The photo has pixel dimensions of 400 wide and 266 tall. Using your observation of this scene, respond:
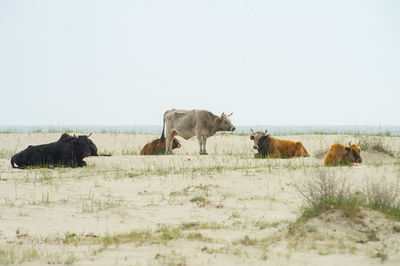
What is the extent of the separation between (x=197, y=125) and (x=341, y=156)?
19.7 ft

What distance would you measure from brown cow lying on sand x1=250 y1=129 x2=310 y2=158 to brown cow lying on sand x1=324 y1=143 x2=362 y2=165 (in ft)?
9.38

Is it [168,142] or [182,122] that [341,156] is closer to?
[182,122]

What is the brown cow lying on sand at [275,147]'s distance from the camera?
44.5 ft

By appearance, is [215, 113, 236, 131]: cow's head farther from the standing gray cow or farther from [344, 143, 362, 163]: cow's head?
[344, 143, 362, 163]: cow's head

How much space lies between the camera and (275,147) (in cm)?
1360

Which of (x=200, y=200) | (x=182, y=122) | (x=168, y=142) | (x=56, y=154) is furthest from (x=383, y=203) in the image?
(x=168, y=142)

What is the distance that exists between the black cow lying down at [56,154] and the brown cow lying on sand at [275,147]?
16.5 ft

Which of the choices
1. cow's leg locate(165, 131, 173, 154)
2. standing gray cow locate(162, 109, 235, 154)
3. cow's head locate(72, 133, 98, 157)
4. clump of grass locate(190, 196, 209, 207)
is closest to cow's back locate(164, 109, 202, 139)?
standing gray cow locate(162, 109, 235, 154)

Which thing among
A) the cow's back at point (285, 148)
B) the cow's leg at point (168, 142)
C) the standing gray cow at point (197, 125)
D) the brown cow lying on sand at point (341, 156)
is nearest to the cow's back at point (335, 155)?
→ the brown cow lying on sand at point (341, 156)

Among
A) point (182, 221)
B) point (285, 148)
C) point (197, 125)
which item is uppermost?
point (197, 125)

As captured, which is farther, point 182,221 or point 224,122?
point 224,122

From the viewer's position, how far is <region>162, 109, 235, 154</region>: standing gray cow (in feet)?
51.1

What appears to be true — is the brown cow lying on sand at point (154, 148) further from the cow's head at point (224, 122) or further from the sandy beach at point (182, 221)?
the sandy beach at point (182, 221)

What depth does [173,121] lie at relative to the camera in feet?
53.2
